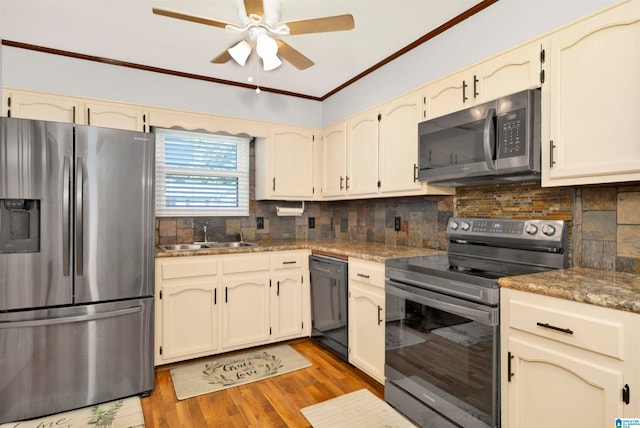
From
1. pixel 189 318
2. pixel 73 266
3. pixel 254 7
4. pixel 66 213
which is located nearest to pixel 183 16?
pixel 254 7

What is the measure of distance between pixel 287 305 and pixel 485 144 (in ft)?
7.07

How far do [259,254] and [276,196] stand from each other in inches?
29.0

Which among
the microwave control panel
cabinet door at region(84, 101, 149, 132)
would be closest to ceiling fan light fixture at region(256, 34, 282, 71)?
the microwave control panel

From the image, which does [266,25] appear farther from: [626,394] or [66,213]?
[626,394]

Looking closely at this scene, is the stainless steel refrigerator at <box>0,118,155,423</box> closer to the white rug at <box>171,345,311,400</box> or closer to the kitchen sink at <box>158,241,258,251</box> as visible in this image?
the white rug at <box>171,345,311,400</box>

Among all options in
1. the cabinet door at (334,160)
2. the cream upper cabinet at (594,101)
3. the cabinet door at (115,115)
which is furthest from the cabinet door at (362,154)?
the cabinet door at (115,115)

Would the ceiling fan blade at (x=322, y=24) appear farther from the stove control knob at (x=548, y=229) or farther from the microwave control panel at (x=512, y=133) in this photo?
the stove control knob at (x=548, y=229)

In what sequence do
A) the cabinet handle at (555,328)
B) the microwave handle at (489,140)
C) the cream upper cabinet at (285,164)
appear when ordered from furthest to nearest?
1. the cream upper cabinet at (285,164)
2. the microwave handle at (489,140)
3. the cabinet handle at (555,328)

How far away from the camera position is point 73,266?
2137 mm

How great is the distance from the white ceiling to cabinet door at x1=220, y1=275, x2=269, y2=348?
1.92 m

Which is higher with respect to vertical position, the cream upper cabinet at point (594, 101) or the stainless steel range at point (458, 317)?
the cream upper cabinet at point (594, 101)

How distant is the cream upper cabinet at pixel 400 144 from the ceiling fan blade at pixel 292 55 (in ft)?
2.71

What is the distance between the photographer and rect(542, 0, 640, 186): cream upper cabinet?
4.68 feet

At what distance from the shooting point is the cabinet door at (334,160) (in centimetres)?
338
